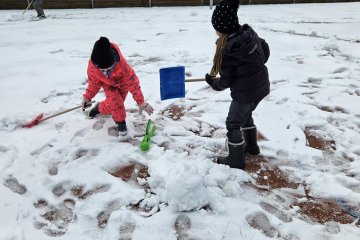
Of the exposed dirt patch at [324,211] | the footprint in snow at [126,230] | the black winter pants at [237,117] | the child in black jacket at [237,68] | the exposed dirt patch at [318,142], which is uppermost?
the child in black jacket at [237,68]

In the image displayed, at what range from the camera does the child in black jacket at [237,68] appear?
1.99 meters

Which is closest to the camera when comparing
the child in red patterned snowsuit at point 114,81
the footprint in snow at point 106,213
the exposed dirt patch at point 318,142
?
the footprint in snow at point 106,213

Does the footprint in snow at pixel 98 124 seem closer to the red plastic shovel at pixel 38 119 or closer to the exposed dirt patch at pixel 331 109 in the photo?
the red plastic shovel at pixel 38 119

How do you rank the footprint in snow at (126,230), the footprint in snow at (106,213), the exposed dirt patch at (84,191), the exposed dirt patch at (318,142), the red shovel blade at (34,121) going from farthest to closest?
the red shovel blade at (34,121) → the exposed dirt patch at (318,142) → the exposed dirt patch at (84,191) → the footprint in snow at (106,213) → the footprint in snow at (126,230)

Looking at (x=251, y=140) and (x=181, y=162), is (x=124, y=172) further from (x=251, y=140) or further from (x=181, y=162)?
(x=251, y=140)

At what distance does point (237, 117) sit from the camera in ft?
7.46

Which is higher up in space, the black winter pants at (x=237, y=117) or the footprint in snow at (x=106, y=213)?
the black winter pants at (x=237, y=117)

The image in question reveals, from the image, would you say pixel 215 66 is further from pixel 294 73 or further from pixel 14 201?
pixel 294 73

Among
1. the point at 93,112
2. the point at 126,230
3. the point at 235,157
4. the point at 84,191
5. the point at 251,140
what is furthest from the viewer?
the point at 93,112

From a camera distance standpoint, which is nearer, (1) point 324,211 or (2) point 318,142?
(1) point 324,211

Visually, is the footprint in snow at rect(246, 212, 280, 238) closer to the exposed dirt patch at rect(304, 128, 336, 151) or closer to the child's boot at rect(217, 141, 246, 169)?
the child's boot at rect(217, 141, 246, 169)

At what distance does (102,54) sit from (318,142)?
1.99 meters

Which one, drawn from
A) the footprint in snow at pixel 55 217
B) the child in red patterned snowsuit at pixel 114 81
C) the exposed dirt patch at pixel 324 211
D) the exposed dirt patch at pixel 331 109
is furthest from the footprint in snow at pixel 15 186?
the exposed dirt patch at pixel 331 109

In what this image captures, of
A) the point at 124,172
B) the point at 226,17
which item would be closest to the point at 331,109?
the point at 226,17
